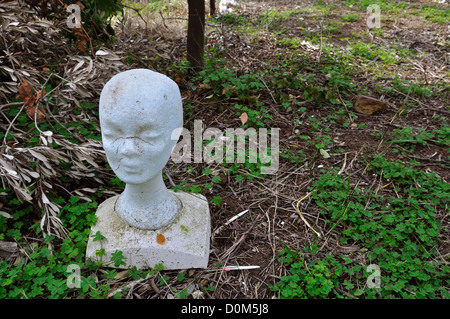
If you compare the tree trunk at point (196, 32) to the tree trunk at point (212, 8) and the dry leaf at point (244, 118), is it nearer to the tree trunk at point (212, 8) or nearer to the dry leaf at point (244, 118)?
the dry leaf at point (244, 118)

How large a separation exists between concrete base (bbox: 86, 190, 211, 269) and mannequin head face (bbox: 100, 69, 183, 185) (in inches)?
19.3

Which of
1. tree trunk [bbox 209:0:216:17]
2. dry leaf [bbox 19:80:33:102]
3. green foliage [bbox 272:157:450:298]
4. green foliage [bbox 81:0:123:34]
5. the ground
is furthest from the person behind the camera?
tree trunk [bbox 209:0:216:17]

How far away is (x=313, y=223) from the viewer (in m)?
2.68

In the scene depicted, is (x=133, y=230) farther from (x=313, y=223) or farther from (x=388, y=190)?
(x=388, y=190)

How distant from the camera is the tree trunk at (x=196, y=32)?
3818 millimetres

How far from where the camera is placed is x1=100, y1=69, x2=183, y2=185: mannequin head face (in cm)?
180

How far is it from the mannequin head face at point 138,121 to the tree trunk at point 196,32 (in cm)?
221

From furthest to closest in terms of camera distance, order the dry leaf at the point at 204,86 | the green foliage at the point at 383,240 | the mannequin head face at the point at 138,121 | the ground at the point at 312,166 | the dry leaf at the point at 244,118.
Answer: the dry leaf at the point at 204,86 → the dry leaf at the point at 244,118 → the ground at the point at 312,166 → the green foliage at the point at 383,240 → the mannequin head face at the point at 138,121

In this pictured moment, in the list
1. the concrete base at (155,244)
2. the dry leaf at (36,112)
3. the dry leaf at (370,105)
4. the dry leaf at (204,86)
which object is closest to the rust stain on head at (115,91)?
the concrete base at (155,244)

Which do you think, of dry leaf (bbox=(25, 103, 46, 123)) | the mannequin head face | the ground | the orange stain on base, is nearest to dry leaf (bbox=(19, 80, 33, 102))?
dry leaf (bbox=(25, 103, 46, 123))

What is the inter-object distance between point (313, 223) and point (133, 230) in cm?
133

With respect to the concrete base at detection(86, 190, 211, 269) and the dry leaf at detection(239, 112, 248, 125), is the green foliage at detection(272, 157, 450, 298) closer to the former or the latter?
the concrete base at detection(86, 190, 211, 269)
